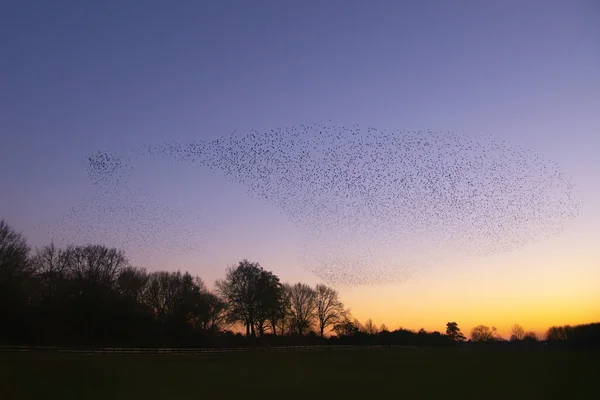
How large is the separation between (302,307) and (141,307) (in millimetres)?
51366

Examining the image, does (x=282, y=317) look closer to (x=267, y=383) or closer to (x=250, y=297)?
(x=250, y=297)

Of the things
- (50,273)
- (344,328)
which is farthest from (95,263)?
(344,328)

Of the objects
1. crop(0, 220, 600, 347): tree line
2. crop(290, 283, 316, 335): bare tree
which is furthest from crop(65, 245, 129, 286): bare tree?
crop(290, 283, 316, 335): bare tree

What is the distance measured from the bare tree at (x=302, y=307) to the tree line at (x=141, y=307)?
0.23 meters

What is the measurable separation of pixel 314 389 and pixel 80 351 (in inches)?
1337

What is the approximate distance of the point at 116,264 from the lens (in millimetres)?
93938

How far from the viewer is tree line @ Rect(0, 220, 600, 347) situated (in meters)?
66.6

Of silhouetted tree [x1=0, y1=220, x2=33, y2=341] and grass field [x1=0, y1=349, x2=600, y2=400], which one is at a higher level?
silhouetted tree [x1=0, y1=220, x2=33, y2=341]

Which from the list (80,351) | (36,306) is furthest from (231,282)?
(80,351)

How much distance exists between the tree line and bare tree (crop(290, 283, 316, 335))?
0.77 feet

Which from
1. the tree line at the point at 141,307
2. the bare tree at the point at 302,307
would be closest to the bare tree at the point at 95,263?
the tree line at the point at 141,307

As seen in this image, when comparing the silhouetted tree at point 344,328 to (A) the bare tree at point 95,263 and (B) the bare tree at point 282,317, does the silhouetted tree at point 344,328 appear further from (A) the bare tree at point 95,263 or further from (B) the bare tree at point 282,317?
(A) the bare tree at point 95,263

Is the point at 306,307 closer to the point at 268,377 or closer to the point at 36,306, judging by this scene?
the point at 36,306

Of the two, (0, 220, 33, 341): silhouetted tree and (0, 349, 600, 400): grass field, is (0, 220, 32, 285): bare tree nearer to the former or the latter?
(0, 220, 33, 341): silhouetted tree
